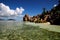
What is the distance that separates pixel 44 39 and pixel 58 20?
35072mm

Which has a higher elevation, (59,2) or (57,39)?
(59,2)

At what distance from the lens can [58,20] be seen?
53.2 meters

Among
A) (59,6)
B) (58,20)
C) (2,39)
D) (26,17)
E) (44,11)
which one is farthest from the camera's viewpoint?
(26,17)

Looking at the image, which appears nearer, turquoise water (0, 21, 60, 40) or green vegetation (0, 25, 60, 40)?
green vegetation (0, 25, 60, 40)

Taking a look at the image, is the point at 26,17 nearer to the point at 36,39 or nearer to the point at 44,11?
the point at 44,11

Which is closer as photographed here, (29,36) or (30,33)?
(29,36)

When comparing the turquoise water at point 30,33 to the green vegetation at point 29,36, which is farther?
the turquoise water at point 30,33

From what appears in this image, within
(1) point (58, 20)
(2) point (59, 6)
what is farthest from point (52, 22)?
(2) point (59, 6)

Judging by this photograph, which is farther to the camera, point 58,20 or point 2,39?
point 58,20

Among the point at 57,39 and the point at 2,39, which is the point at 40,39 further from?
the point at 2,39

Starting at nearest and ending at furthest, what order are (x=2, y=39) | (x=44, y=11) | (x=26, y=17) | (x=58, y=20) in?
(x=2, y=39)
(x=58, y=20)
(x=44, y=11)
(x=26, y=17)

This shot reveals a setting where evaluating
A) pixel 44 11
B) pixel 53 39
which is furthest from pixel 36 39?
pixel 44 11

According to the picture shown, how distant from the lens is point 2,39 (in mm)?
19297

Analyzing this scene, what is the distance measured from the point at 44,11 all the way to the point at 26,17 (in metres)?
22.5
